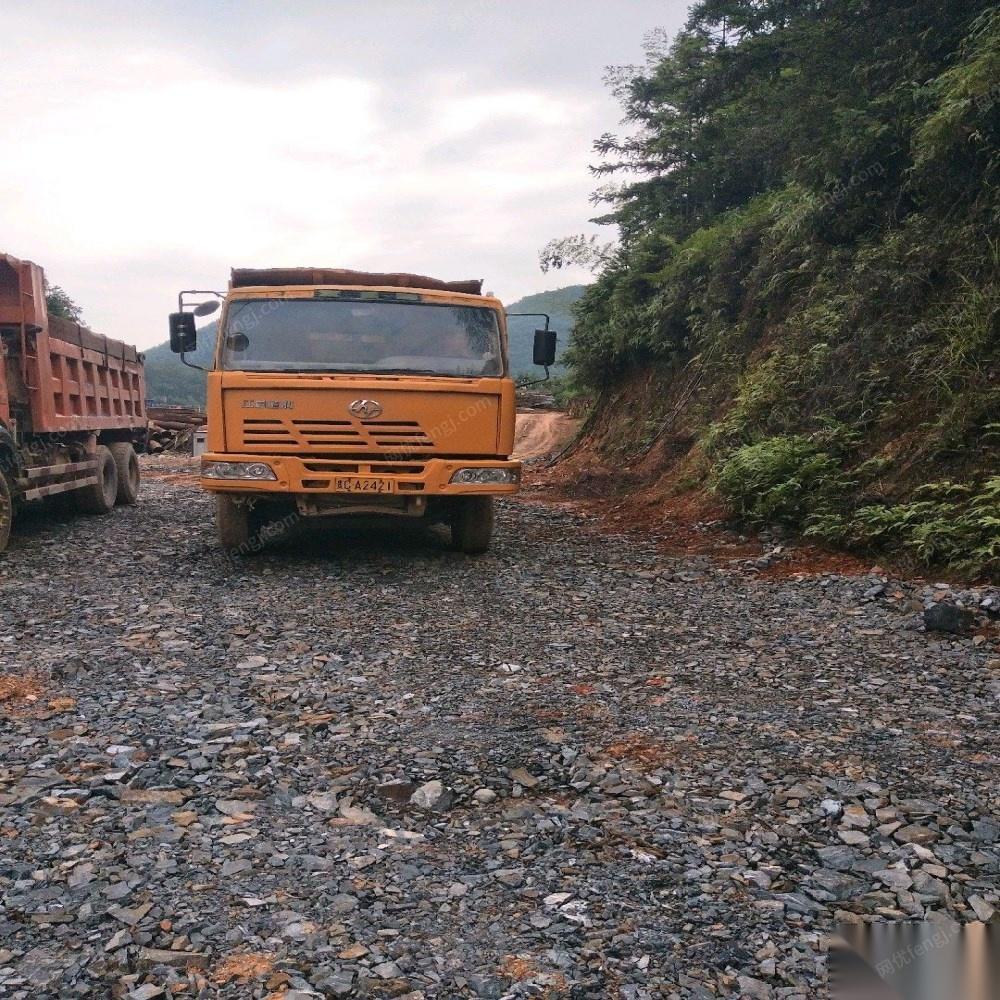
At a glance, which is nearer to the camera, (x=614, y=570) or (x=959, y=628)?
(x=959, y=628)

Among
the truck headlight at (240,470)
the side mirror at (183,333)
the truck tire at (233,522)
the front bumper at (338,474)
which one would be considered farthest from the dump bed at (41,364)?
the front bumper at (338,474)

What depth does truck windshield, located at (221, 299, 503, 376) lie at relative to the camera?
329 inches

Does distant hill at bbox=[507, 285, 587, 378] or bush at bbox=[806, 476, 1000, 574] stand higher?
distant hill at bbox=[507, 285, 587, 378]

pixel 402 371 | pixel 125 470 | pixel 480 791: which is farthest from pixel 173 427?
pixel 480 791

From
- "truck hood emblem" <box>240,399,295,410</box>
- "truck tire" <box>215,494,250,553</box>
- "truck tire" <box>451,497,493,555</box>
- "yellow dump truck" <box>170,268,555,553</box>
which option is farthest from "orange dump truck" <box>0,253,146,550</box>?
"truck tire" <box>451,497,493,555</box>

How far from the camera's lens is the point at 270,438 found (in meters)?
8.05

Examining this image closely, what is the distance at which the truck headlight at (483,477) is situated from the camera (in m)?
8.23

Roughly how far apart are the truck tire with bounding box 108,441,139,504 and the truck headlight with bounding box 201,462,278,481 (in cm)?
604

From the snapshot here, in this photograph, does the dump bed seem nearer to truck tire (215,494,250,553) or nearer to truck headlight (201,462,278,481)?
truck tire (215,494,250,553)

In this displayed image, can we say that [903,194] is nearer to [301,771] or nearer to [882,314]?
[882,314]

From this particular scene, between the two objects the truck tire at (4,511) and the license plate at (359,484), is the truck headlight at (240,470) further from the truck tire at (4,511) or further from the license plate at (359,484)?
the truck tire at (4,511)

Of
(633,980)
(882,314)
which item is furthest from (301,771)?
(882,314)

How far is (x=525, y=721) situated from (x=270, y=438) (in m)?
4.46

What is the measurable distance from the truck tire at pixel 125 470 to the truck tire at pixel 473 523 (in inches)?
265
